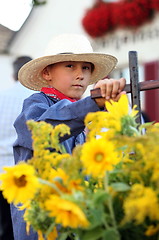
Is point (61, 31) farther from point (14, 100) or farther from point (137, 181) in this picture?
point (137, 181)

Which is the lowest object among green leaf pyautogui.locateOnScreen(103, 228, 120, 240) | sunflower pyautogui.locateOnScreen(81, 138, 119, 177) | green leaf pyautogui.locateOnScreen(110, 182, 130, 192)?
green leaf pyautogui.locateOnScreen(103, 228, 120, 240)

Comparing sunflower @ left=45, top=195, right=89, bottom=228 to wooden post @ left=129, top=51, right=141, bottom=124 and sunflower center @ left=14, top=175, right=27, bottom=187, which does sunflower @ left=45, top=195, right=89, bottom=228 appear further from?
wooden post @ left=129, top=51, right=141, bottom=124

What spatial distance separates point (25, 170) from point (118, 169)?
7.2 inches

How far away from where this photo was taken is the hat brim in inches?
75.3

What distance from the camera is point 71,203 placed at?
77cm

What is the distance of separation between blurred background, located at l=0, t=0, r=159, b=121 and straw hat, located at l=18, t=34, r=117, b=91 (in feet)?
10.3

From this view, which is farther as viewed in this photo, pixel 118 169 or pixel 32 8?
pixel 32 8

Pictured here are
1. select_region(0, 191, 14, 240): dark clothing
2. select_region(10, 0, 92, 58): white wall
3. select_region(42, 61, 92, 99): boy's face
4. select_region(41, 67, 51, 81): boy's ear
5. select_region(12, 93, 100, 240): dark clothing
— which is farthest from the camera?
select_region(10, 0, 92, 58): white wall

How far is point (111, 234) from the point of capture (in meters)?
0.80

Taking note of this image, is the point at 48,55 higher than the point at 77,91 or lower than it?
higher

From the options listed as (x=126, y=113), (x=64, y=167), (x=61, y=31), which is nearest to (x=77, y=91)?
(x=126, y=113)

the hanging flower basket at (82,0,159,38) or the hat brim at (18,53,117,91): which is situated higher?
the hanging flower basket at (82,0,159,38)

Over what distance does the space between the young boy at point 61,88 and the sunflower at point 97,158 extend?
636 mm

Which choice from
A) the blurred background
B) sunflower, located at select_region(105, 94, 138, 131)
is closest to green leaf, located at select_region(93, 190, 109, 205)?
sunflower, located at select_region(105, 94, 138, 131)
